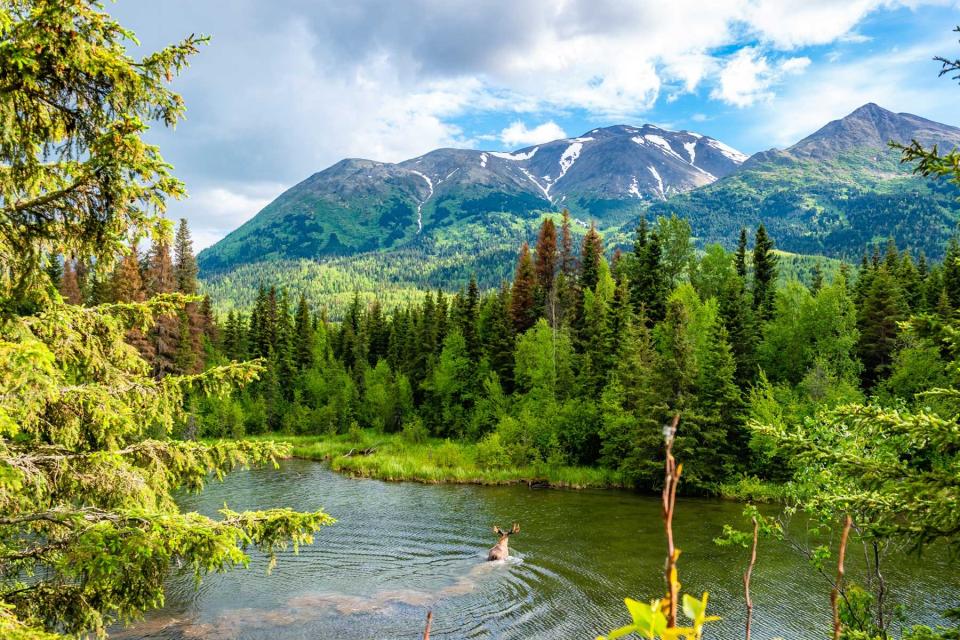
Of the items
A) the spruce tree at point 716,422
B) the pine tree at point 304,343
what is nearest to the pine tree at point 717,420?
the spruce tree at point 716,422

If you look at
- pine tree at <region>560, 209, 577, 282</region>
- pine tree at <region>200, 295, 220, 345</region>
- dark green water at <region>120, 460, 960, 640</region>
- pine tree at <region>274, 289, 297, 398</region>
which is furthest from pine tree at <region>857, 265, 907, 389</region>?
pine tree at <region>200, 295, 220, 345</region>

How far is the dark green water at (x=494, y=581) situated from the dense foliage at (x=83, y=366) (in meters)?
5.26

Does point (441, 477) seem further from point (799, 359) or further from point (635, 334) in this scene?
point (799, 359)

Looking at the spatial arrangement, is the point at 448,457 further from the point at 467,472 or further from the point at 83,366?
the point at 83,366

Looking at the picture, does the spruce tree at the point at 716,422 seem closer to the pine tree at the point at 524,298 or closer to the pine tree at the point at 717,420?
the pine tree at the point at 717,420

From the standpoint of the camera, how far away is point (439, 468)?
39.7 m

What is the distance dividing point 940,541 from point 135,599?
28034mm

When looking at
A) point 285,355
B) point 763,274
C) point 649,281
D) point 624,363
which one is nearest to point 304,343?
point 285,355

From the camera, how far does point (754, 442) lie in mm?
32625

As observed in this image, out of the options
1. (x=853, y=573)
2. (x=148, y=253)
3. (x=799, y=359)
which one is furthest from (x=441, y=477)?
(x=148, y=253)

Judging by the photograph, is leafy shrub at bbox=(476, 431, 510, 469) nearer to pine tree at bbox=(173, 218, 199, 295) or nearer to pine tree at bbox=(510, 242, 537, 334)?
pine tree at bbox=(510, 242, 537, 334)

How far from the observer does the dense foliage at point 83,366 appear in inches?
257

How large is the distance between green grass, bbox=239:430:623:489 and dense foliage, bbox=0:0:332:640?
3039cm

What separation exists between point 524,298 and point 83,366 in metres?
51.3
